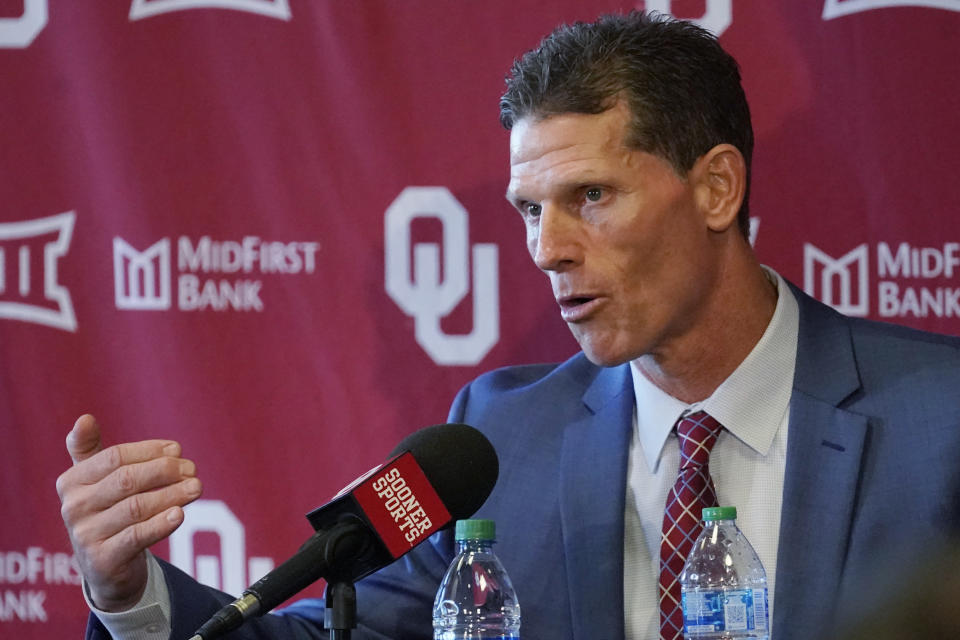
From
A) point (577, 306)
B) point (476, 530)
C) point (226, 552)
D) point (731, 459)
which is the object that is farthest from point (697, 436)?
point (226, 552)

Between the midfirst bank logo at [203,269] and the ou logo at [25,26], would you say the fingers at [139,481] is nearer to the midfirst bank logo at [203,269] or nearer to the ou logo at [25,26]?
the midfirst bank logo at [203,269]

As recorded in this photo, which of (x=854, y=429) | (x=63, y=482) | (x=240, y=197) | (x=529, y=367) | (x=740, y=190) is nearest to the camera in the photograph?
(x=63, y=482)

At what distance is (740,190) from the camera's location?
96.4 inches

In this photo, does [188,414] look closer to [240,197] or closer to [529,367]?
[240,197]

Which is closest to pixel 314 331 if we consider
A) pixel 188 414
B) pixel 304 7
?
pixel 188 414

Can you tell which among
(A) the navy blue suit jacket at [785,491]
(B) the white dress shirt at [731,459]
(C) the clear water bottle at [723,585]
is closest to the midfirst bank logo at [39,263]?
(A) the navy blue suit jacket at [785,491]

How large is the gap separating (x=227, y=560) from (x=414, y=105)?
1.10m

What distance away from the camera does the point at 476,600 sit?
7.32ft

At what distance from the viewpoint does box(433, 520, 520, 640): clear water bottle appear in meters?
2.16

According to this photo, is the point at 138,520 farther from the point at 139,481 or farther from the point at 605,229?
the point at 605,229

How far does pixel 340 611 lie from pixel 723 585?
786 millimetres

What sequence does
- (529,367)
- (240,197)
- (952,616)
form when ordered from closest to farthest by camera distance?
1. (952,616)
2. (529,367)
3. (240,197)

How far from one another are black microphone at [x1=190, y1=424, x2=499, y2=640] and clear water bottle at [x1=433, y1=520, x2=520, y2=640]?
0.40 m

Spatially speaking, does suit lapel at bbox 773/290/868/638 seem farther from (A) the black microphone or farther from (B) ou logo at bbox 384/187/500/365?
(B) ou logo at bbox 384/187/500/365
